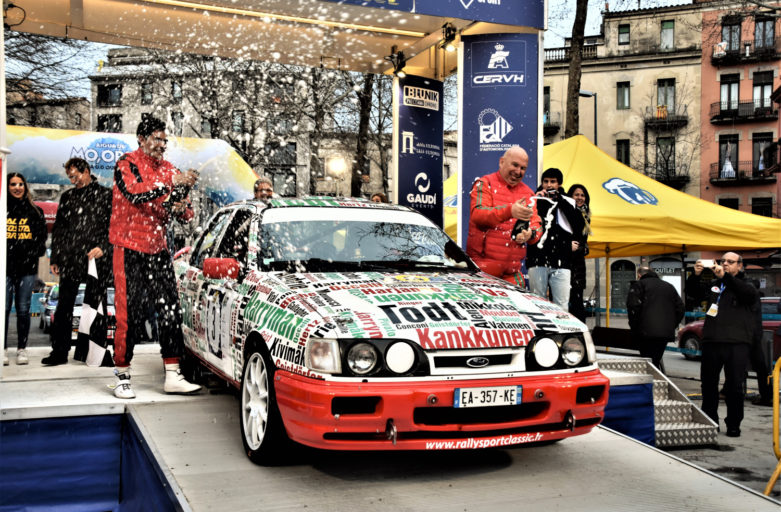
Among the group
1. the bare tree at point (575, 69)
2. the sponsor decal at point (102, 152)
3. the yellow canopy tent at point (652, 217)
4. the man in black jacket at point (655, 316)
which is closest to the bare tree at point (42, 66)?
the sponsor decal at point (102, 152)

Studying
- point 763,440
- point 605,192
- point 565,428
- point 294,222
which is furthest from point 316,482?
point 605,192

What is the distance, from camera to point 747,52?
4834 centimetres

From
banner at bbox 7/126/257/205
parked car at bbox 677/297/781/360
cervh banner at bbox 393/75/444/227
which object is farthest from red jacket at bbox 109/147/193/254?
parked car at bbox 677/297/781/360

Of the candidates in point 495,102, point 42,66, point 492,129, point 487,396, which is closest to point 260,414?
point 487,396

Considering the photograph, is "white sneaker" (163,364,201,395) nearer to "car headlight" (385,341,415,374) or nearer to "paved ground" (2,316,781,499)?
"paved ground" (2,316,781,499)

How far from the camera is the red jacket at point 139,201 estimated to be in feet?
16.9

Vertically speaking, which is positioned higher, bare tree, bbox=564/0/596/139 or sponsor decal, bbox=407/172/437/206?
bare tree, bbox=564/0/596/139

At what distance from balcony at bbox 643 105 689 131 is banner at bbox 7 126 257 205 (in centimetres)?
3989

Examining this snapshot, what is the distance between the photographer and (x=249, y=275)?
4.64m

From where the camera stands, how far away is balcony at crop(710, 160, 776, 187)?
47500 millimetres

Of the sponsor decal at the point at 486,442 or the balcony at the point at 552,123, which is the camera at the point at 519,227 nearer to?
the sponsor decal at the point at 486,442

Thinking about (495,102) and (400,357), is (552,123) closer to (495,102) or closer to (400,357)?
(495,102)

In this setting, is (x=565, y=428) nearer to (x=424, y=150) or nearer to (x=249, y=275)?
(x=249, y=275)

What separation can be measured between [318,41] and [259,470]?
690 centimetres
